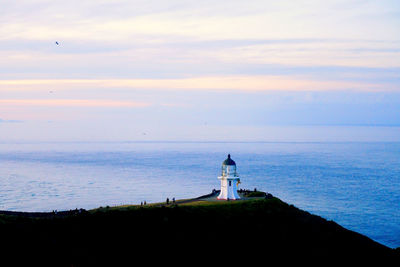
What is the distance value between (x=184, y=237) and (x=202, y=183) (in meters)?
74.0

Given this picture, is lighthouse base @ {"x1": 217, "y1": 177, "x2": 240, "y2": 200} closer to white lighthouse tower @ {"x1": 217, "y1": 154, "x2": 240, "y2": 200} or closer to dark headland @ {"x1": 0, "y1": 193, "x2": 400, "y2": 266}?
white lighthouse tower @ {"x1": 217, "y1": 154, "x2": 240, "y2": 200}

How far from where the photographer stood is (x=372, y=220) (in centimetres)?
7919

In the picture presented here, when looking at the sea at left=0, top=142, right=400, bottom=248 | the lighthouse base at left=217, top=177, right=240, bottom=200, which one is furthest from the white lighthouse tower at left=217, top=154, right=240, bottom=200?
the sea at left=0, top=142, right=400, bottom=248

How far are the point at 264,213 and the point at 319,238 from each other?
6.74m

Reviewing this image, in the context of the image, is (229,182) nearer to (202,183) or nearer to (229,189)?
(229,189)

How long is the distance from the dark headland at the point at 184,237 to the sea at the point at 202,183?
17.5 metres

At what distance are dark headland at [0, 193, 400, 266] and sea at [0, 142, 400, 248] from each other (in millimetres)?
17512

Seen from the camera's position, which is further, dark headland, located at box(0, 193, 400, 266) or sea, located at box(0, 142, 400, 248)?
sea, located at box(0, 142, 400, 248)

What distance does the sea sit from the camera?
286 feet

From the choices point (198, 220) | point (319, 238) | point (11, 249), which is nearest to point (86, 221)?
point (11, 249)

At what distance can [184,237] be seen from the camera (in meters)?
47.8

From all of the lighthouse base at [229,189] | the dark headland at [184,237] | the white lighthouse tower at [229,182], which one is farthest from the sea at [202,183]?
the white lighthouse tower at [229,182]

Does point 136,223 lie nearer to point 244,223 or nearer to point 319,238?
point 244,223

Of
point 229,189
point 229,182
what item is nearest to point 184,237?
point 229,189
